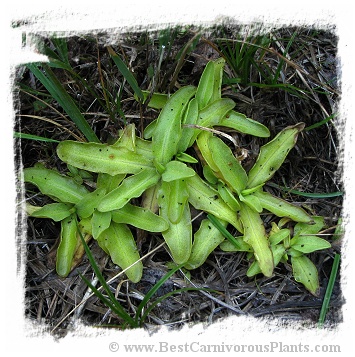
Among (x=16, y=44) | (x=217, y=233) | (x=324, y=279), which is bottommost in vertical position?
(x=324, y=279)

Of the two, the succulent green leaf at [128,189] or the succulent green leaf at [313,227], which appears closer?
the succulent green leaf at [128,189]

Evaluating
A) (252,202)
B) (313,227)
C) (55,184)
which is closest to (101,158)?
(55,184)

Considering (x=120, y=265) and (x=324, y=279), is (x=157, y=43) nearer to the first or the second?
(x=120, y=265)

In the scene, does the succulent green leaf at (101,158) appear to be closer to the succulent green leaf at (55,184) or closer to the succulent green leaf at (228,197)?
the succulent green leaf at (55,184)

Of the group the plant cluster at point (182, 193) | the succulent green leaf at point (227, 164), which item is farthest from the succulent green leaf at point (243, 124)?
the succulent green leaf at point (227, 164)

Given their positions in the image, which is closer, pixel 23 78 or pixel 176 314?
pixel 176 314

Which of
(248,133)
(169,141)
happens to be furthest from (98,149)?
(248,133)

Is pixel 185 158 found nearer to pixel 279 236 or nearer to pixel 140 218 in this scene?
pixel 140 218
